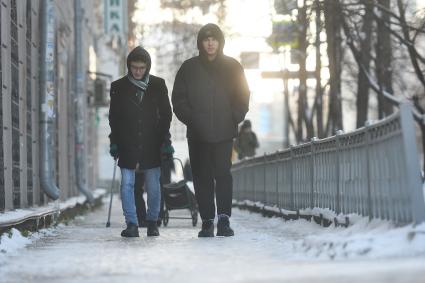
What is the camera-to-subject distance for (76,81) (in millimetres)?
22578

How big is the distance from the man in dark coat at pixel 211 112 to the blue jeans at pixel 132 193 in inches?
24.5

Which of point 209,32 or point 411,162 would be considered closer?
point 411,162

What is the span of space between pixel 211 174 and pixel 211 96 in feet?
2.36

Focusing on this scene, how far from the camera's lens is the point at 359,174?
10.1 metres

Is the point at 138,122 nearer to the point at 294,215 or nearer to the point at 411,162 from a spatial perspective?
the point at 294,215

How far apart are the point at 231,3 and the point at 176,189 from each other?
15.2m

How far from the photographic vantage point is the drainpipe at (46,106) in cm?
1497

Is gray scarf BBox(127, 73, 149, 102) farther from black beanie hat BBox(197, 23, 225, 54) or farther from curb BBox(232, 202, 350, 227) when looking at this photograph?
curb BBox(232, 202, 350, 227)

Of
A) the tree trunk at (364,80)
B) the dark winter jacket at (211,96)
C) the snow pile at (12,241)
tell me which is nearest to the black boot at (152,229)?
the dark winter jacket at (211,96)

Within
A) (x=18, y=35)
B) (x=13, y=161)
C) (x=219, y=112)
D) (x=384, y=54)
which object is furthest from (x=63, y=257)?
(x=384, y=54)

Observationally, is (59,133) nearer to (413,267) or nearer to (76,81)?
(76,81)

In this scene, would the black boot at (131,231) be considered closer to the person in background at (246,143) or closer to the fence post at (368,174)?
the fence post at (368,174)

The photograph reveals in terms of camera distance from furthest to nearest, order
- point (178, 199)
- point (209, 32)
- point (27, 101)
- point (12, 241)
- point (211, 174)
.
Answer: point (27, 101) → point (178, 199) → point (211, 174) → point (209, 32) → point (12, 241)

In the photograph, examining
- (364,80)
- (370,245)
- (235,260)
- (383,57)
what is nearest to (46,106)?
(235,260)
